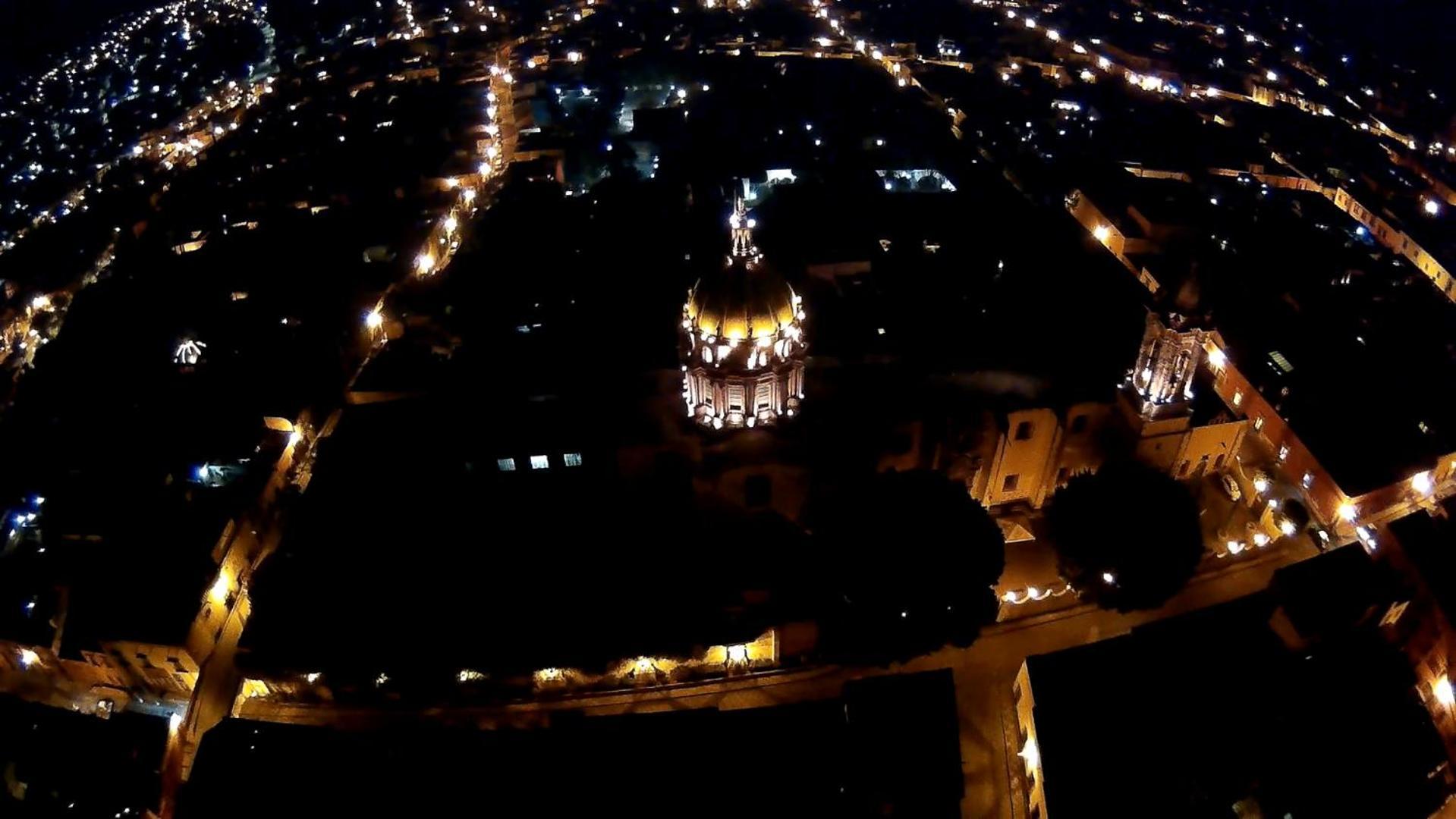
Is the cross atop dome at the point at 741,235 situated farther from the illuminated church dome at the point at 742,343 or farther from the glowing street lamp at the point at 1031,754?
the glowing street lamp at the point at 1031,754

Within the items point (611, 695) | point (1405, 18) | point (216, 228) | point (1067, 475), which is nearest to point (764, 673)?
point (611, 695)

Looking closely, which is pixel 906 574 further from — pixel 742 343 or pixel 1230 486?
pixel 1230 486

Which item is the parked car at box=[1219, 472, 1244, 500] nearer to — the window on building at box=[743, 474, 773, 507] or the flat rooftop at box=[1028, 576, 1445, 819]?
the flat rooftop at box=[1028, 576, 1445, 819]

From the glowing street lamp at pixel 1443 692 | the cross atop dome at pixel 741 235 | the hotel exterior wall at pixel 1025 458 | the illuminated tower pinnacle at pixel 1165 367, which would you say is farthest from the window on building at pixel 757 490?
the glowing street lamp at pixel 1443 692

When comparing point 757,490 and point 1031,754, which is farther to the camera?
point 757,490

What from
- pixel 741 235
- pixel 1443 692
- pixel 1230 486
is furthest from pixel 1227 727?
pixel 741 235
